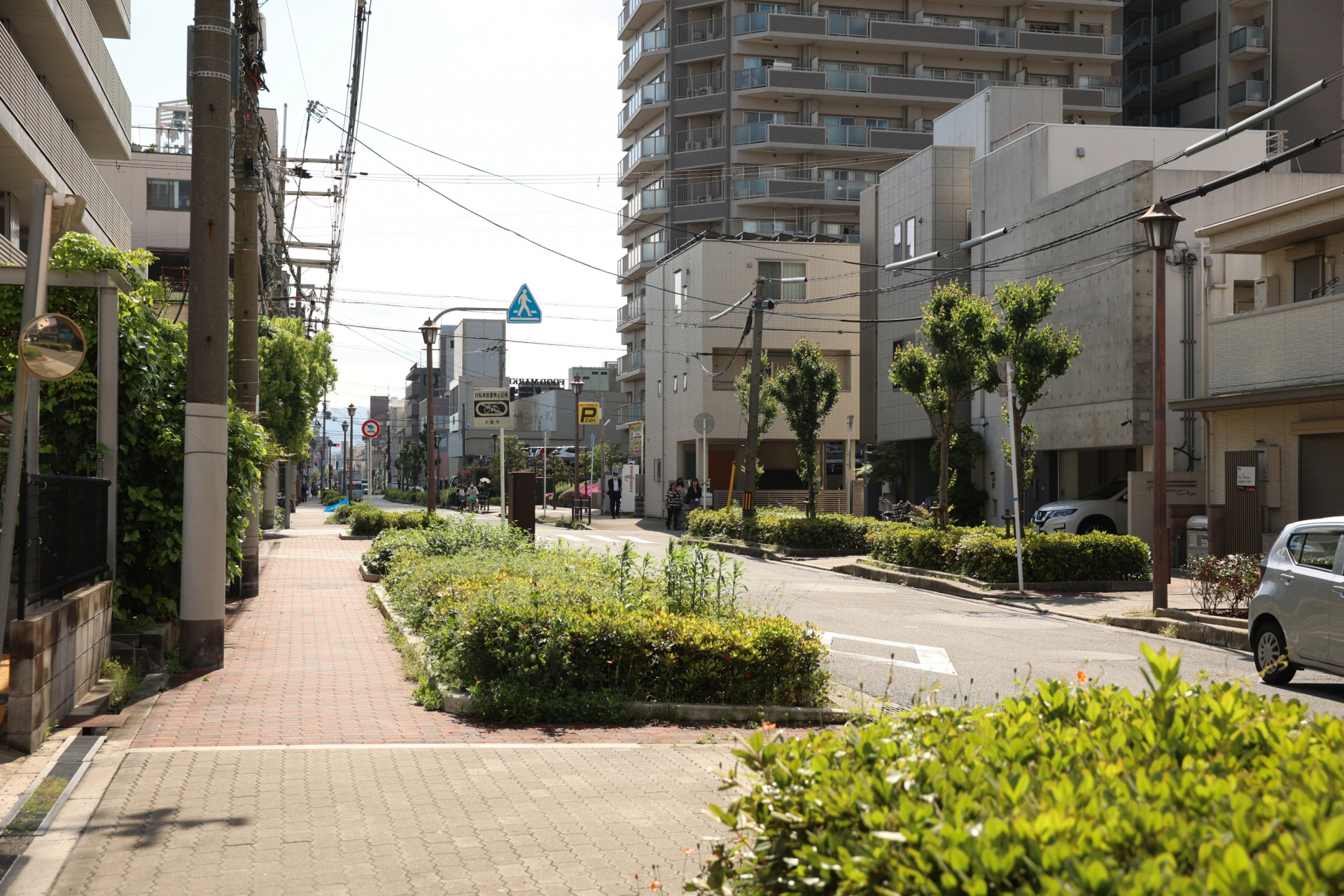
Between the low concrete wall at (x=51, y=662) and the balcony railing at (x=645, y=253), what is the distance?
53.4 metres

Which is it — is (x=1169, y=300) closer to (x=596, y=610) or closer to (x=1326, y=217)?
(x=1326, y=217)

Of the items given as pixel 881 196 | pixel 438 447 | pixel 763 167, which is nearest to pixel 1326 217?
pixel 881 196

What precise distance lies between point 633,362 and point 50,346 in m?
56.3

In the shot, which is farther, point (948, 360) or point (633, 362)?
point (633, 362)

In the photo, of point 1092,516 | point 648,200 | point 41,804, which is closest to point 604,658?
point 41,804

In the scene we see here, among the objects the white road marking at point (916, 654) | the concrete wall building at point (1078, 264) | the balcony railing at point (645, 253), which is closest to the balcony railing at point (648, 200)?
the balcony railing at point (645, 253)

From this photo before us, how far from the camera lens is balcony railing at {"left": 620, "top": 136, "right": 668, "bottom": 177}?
60.6 m

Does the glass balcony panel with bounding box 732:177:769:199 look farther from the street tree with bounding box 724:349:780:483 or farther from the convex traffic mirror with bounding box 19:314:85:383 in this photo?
the convex traffic mirror with bounding box 19:314:85:383

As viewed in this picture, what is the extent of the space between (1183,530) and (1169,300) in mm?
6659

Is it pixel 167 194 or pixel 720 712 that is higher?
pixel 167 194

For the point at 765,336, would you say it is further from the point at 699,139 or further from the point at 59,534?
the point at 59,534

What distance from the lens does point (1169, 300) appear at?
87.5 feet

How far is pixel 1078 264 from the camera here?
93.4 feet

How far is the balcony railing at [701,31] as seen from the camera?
5856 cm
